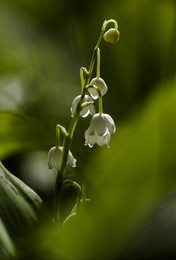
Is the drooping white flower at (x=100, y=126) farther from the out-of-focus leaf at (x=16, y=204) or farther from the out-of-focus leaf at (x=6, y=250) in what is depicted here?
the out-of-focus leaf at (x=6, y=250)

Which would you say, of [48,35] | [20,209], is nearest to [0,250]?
[20,209]

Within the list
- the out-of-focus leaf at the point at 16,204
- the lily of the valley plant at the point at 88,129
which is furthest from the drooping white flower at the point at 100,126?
the out-of-focus leaf at the point at 16,204

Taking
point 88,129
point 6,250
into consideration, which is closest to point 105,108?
point 88,129

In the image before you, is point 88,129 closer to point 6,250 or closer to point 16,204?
point 16,204

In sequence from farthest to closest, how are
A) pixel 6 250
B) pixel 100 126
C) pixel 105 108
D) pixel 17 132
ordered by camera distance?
pixel 105 108, pixel 100 126, pixel 17 132, pixel 6 250

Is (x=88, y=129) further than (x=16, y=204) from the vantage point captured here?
Yes
